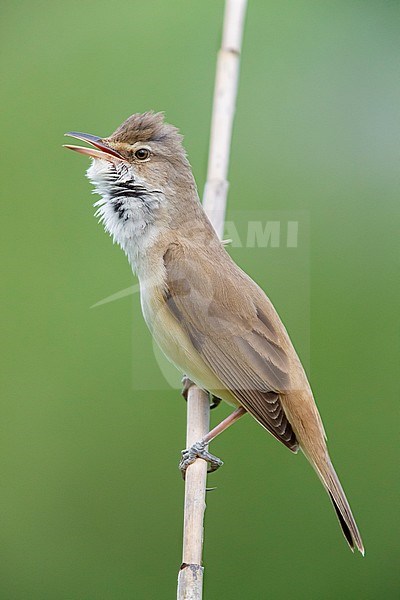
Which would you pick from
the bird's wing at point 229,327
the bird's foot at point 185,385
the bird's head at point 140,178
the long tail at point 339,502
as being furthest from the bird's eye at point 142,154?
the long tail at point 339,502

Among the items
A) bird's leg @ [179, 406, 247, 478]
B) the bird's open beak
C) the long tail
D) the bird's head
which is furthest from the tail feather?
the bird's open beak

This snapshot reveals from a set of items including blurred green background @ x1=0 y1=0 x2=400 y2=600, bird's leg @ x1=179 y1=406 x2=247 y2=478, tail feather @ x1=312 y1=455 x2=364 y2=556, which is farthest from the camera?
blurred green background @ x1=0 y1=0 x2=400 y2=600

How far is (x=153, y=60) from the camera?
169 cm

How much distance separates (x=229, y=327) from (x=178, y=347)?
0.10 m

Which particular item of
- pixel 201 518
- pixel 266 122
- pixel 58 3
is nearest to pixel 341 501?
pixel 201 518

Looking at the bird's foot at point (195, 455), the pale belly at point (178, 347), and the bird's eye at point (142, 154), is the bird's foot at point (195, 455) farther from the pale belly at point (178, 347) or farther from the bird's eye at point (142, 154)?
the bird's eye at point (142, 154)

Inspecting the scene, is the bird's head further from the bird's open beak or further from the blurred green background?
the blurred green background

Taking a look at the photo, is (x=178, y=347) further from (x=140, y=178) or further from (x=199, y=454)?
(x=140, y=178)

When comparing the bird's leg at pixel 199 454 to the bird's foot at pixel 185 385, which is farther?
the bird's foot at pixel 185 385

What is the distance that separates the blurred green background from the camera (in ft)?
5.46

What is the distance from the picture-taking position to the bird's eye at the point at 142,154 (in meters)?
1.38

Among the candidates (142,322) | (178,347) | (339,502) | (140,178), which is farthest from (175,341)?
(339,502)

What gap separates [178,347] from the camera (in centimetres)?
142

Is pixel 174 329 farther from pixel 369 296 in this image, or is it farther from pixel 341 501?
pixel 369 296
